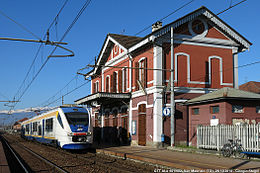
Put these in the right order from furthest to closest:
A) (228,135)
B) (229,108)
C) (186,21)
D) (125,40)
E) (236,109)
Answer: (125,40) < (186,21) < (236,109) < (229,108) < (228,135)

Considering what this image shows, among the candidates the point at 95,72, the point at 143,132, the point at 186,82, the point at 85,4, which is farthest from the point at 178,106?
the point at 95,72

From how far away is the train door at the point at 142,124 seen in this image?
77.0ft

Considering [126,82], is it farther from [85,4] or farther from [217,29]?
[85,4]

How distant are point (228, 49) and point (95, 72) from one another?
1499 cm

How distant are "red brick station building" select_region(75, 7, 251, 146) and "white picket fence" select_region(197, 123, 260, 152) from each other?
11.7 feet

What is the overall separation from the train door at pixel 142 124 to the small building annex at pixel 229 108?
14.8 feet

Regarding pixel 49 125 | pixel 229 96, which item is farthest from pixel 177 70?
pixel 49 125

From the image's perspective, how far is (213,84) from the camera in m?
23.5

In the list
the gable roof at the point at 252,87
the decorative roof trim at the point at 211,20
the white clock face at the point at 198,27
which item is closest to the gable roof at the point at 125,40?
the decorative roof trim at the point at 211,20

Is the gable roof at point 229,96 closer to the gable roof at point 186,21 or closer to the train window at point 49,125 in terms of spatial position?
the gable roof at point 186,21

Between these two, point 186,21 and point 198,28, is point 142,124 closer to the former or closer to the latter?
point 186,21

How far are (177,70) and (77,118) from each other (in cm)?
773

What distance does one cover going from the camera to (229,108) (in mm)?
18656

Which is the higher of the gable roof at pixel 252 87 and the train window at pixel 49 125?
the gable roof at pixel 252 87
